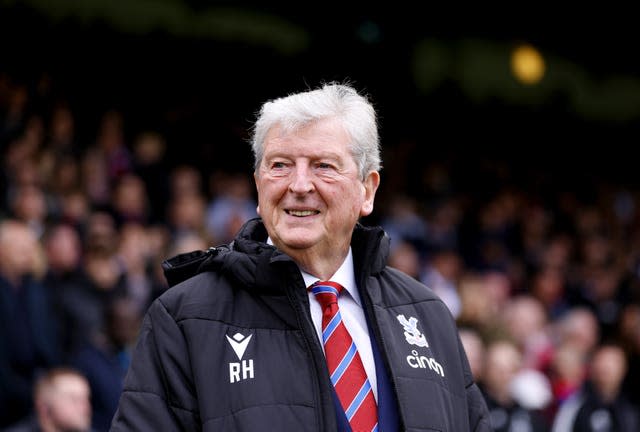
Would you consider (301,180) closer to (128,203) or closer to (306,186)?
(306,186)

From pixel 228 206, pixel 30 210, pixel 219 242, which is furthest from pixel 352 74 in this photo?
pixel 30 210

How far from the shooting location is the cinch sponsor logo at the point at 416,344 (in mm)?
3020

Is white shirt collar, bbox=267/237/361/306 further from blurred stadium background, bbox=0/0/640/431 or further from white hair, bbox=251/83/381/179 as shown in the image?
blurred stadium background, bbox=0/0/640/431

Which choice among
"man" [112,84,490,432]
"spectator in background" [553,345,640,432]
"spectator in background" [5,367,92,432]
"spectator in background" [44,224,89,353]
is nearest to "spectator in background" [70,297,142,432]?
"spectator in background" [44,224,89,353]

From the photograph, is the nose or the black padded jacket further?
the nose

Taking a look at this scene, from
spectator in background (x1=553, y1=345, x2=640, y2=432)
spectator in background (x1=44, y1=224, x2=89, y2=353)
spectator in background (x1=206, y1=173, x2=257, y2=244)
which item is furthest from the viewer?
spectator in background (x1=206, y1=173, x2=257, y2=244)

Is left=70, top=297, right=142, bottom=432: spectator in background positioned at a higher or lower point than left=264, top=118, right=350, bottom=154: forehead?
lower

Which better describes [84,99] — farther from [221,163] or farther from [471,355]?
[471,355]

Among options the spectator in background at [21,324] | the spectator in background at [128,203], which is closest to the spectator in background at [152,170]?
the spectator in background at [128,203]

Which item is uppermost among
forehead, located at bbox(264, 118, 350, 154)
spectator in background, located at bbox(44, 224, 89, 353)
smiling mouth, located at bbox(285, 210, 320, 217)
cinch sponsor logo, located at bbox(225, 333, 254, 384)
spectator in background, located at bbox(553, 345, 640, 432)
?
forehead, located at bbox(264, 118, 350, 154)

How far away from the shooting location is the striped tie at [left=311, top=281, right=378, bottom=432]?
290 cm

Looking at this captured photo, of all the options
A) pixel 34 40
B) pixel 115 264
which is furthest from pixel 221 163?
pixel 115 264

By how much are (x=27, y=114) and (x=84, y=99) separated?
148 cm

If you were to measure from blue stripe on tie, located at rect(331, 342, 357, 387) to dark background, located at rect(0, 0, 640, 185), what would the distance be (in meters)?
7.52
